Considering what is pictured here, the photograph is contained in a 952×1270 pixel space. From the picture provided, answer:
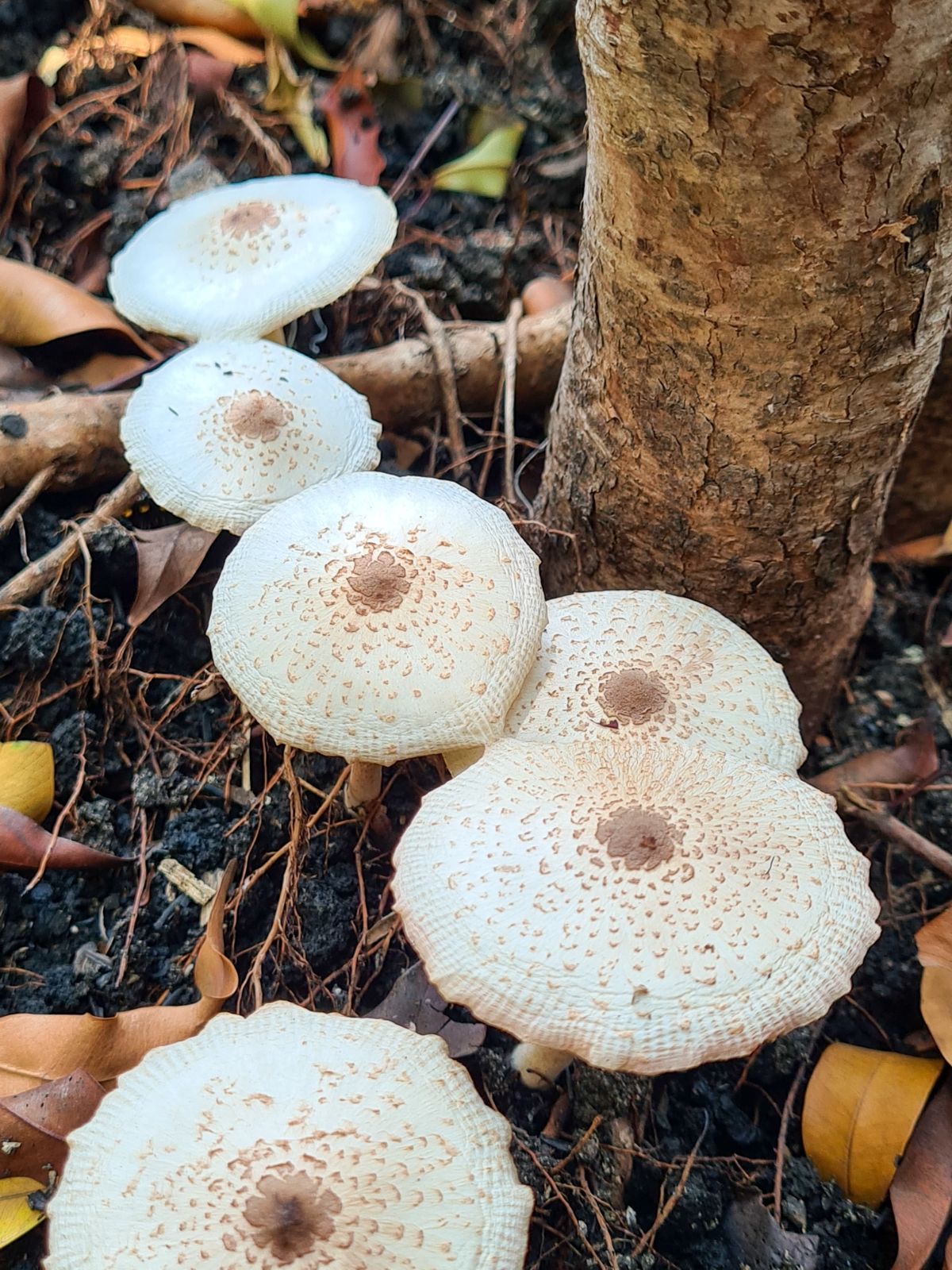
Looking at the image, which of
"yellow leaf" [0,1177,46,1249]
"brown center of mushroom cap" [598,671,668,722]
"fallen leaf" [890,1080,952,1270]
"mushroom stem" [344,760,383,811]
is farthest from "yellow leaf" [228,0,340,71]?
"fallen leaf" [890,1080,952,1270]

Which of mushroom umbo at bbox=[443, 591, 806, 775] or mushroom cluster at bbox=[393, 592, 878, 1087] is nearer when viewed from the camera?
mushroom cluster at bbox=[393, 592, 878, 1087]

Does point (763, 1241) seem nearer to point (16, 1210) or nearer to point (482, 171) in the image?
point (16, 1210)

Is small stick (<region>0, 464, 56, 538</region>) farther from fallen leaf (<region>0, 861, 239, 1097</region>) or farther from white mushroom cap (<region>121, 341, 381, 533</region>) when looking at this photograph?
fallen leaf (<region>0, 861, 239, 1097</region>)

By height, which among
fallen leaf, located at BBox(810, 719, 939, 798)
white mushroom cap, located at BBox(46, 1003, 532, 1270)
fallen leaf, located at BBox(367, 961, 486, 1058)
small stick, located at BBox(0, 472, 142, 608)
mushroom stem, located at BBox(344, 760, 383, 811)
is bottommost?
fallen leaf, located at BBox(367, 961, 486, 1058)

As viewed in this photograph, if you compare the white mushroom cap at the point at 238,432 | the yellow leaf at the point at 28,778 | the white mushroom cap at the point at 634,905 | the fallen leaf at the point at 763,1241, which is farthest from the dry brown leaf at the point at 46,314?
the fallen leaf at the point at 763,1241

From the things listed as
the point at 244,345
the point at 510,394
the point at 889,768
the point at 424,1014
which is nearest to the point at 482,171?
the point at 510,394

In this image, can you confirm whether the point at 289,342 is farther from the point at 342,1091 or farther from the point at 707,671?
the point at 342,1091
